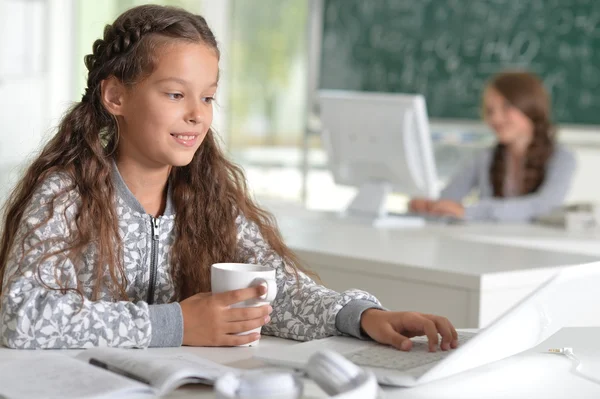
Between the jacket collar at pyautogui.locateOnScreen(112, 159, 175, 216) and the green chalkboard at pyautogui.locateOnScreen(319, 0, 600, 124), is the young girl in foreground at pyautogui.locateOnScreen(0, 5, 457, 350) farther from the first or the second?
the green chalkboard at pyautogui.locateOnScreen(319, 0, 600, 124)

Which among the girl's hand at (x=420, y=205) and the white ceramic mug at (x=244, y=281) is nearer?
the white ceramic mug at (x=244, y=281)

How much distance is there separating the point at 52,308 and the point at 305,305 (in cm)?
42

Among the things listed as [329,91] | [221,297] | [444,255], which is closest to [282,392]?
[221,297]

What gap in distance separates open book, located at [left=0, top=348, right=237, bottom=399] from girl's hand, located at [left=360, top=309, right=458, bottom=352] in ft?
0.89

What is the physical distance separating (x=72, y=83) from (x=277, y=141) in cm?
140

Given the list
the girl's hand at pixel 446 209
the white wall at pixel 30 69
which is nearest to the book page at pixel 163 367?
the girl's hand at pixel 446 209

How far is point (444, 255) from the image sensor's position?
2418 mm

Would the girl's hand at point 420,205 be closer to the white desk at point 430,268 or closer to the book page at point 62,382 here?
the white desk at point 430,268

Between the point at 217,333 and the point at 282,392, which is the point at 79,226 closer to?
the point at 217,333

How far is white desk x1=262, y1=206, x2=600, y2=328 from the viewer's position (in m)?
2.10

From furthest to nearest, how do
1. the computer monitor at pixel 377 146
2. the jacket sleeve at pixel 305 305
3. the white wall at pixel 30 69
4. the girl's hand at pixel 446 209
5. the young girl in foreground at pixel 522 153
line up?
the white wall at pixel 30 69
the young girl in foreground at pixel 522 153
the girl's hand at pixel 446 209
the computer monitor at pixel 377 146
the jacket sleeve at pixel 305 305

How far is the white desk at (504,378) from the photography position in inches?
45.3

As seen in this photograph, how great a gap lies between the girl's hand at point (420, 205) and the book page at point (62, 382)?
8.53 ft

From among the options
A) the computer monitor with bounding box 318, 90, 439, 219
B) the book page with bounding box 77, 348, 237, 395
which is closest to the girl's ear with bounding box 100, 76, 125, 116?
the book page with bounding box 77, 348, 237, 395
